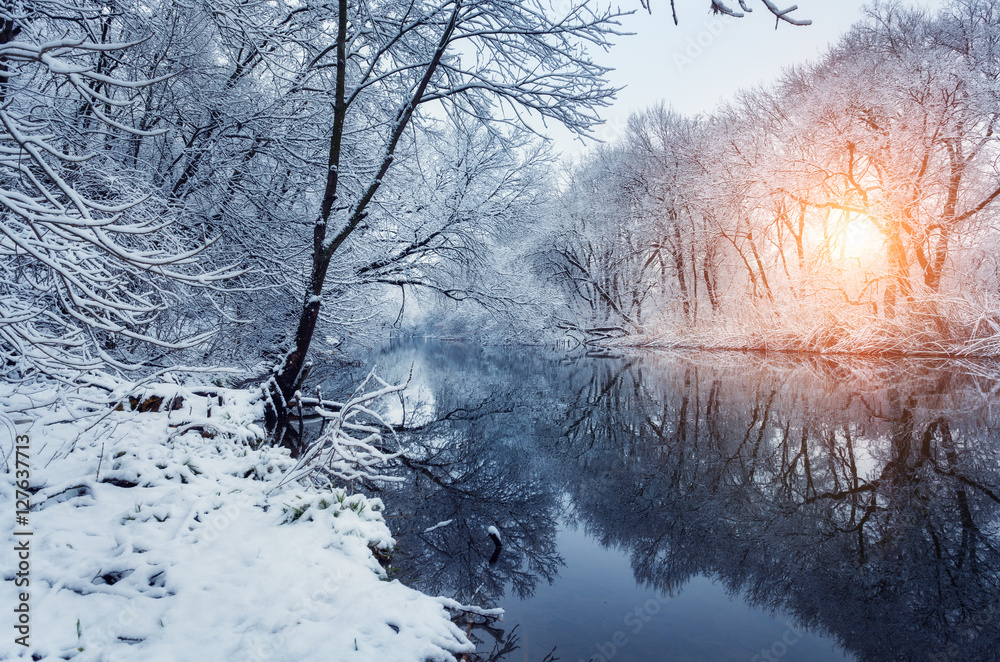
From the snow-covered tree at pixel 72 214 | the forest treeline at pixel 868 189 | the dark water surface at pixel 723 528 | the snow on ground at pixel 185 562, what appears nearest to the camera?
the snow-covered tree at pixel 72 214

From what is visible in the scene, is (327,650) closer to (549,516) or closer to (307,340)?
(549,516)

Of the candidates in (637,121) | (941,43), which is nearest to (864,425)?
(941,43)

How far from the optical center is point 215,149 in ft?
19.3

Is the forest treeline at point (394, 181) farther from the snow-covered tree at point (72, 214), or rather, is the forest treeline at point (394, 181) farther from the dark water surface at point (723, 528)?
the dark water surface at point (723, 528)

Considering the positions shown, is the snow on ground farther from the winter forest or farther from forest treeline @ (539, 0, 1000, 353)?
forest treeline @ (539, 0, 1000, 353)

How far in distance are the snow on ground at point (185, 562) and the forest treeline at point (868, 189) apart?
14798 millimetres

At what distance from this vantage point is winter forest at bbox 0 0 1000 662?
220 cm

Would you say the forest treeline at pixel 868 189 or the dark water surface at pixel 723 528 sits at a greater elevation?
the forest treeline at pixel 868 189

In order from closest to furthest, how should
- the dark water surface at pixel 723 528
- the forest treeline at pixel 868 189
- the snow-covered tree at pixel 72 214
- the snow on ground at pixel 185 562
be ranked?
the snow-covered tree at pixel 72 214
the snow on ground at pixel 185 562
the dark water surface at pixel 723 528
the forest treeline at pixel 868 189

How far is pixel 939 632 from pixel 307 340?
229 inches

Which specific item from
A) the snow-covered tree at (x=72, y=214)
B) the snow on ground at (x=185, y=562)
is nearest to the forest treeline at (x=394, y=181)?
the snow-covered tree at (x=72, y=214)

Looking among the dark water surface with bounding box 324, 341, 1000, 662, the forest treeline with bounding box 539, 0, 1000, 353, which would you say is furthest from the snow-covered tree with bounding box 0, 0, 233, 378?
the forest treeline with bounding box 539, 0, 1000, 353

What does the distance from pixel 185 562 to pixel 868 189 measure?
17.4 meters

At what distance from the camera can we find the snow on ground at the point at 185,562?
1932mm
